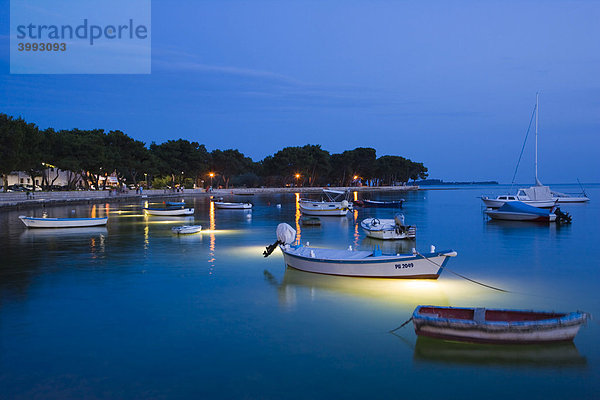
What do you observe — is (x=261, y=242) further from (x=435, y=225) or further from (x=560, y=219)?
(x=560, y=219)

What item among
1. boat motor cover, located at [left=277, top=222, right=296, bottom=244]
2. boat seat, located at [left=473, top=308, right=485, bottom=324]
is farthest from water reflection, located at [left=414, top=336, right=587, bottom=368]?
boat motor cover, located at [left=277, top=222, right=296, bottom=244]

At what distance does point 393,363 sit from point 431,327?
1.27m

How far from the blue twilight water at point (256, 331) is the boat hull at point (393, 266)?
323mm

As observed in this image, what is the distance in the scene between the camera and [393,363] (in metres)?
10.1

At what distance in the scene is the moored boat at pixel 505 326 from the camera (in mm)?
→ 10172

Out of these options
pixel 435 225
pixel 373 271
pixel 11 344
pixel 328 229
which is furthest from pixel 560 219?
pixel 11 344

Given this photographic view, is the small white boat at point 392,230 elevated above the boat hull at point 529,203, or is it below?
below

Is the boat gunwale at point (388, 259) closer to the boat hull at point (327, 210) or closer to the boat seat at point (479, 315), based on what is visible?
the boat seat at point (479, 315)

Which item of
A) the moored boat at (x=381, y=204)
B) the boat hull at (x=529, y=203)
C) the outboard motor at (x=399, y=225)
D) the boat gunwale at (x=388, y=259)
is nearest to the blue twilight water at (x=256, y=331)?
the boat gunwale at (x=388, y=259)

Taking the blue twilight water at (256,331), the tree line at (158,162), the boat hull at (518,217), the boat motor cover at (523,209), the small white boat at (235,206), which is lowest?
the blue twilight water at (256,331)

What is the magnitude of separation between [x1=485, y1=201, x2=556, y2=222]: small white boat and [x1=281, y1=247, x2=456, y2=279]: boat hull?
32765mm

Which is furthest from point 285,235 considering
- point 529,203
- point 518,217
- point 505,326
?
point 529,203

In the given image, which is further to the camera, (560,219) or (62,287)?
(560,219)

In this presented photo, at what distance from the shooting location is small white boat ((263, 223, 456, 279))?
16609 millimetres
